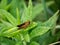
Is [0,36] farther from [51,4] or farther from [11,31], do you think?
[51,4]

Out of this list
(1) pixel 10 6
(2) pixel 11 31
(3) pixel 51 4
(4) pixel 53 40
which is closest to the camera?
(2) pixel 11 31

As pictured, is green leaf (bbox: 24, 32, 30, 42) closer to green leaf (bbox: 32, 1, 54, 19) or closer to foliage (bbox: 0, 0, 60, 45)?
foliage (bbox: 0, 0, 60, 45)

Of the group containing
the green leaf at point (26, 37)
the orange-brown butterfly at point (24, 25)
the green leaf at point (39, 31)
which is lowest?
the green leaf at point (26, 37)

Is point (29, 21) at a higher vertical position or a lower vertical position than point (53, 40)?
higher

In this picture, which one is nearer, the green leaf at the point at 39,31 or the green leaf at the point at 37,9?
the green leaf at the point at 39,31

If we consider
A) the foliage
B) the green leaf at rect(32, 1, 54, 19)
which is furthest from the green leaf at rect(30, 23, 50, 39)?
the green leaf at rect(32, 1, 54, 19)

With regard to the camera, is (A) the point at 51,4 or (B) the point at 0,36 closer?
(B) the point at 0,36

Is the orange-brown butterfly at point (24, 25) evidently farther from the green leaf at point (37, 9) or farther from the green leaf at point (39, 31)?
the green leaf at point (37, 9)

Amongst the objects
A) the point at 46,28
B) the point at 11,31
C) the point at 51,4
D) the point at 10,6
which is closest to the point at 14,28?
the point at 11,31

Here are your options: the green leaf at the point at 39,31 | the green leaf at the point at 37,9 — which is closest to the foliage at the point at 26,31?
the green leaf at the point at 39,31

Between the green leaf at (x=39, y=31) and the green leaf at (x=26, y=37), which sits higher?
the green leaf at (x=39, y=31)

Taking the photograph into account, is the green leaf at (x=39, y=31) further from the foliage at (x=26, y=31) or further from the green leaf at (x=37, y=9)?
the green leaf at (x=37, y=9)
